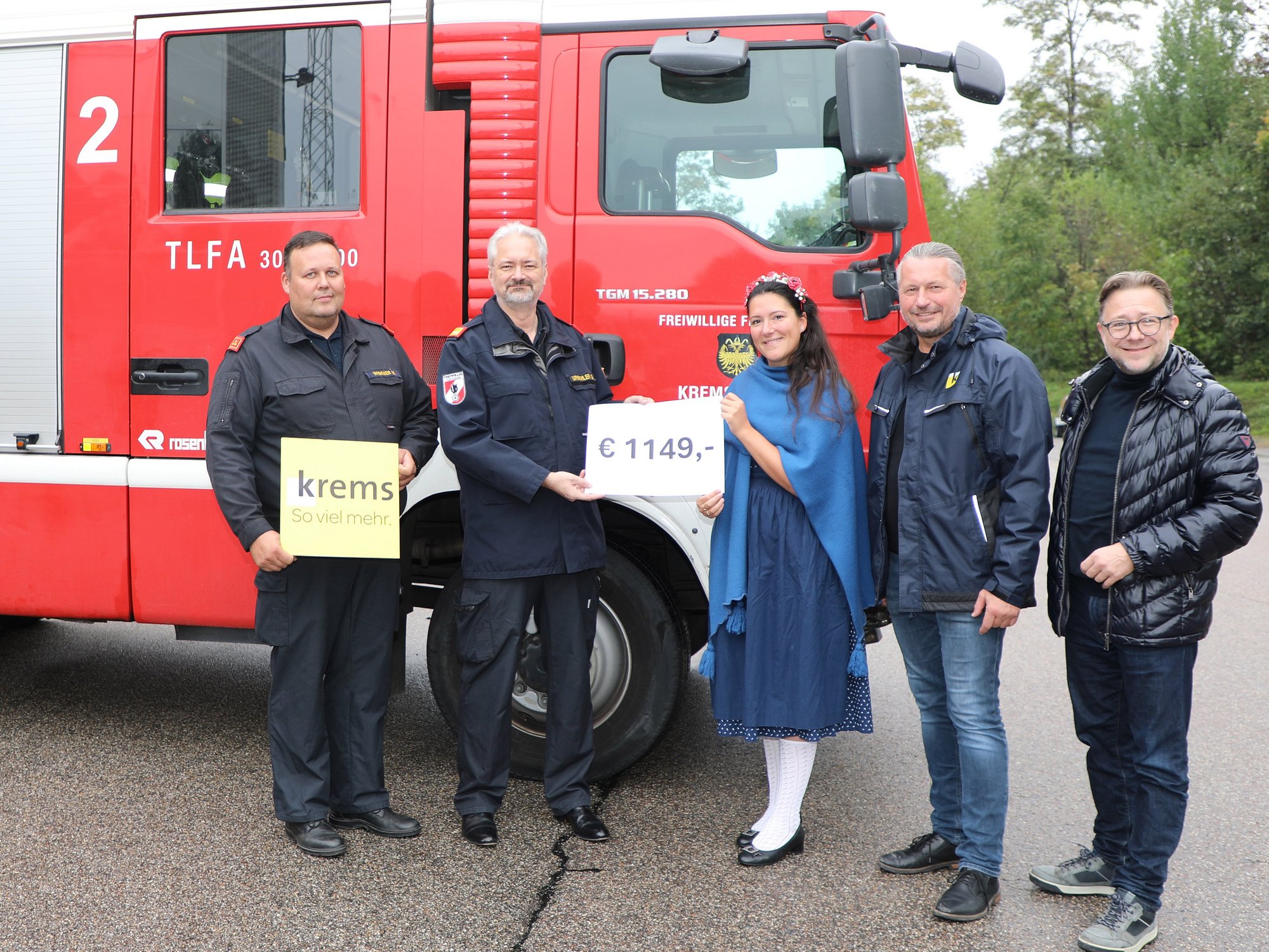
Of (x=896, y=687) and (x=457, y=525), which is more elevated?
(x=457, y=525)

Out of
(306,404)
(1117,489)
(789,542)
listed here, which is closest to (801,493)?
(789,542)

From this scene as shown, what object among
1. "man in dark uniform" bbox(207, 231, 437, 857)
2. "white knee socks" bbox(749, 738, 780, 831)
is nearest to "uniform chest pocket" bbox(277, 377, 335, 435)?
A: "man in dark uniform" bbox(207, 231, 437, 857)

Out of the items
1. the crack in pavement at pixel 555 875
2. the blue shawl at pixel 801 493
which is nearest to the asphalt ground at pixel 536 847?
the crack in pavement at pixel 555 875

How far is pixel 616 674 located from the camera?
4133mm

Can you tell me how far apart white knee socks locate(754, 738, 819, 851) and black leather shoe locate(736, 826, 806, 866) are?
1cm

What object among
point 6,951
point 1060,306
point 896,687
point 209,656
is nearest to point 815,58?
point 896,687

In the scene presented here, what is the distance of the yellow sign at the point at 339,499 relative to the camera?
3500 millimetres

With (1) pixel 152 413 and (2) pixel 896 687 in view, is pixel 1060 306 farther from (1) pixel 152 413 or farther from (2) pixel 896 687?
(1) pixel 152 413

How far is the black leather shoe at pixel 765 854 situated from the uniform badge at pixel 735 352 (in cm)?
154

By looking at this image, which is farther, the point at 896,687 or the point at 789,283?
the point at 896,687

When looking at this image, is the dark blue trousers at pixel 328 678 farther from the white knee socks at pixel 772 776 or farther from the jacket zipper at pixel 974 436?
the jacket zipper at pixel 974 436

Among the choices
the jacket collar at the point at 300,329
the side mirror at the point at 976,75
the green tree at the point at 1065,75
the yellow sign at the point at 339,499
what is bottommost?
the yellow sign at the point at 339,499

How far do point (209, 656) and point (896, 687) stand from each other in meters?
3.59

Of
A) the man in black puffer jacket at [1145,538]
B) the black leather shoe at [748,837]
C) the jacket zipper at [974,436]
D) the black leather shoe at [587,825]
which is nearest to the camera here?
the man in black puffer jacket at [1145,538]
